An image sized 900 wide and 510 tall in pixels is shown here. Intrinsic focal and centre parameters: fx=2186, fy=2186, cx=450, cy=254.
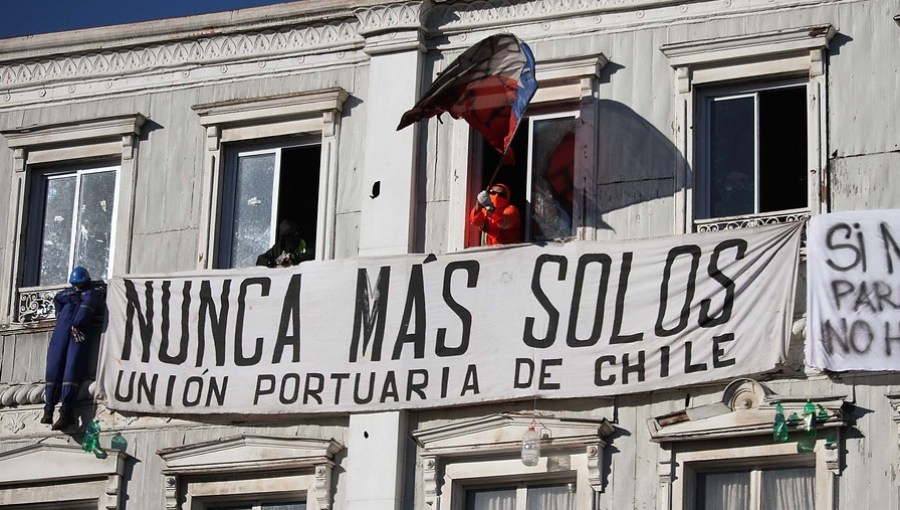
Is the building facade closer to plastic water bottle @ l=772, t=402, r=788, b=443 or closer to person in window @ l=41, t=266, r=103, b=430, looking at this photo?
plastic water bottle @ l=772, t=402, r=788, b=443

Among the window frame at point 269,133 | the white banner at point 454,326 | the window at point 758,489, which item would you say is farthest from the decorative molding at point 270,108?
the window at point 758,489

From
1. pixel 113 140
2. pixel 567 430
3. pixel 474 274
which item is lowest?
pixel 567 430

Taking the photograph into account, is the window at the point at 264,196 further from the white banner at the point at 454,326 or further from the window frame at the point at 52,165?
the window frame at the point at 52,165

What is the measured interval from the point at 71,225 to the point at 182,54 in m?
2.42

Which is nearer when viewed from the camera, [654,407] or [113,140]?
[654,407]

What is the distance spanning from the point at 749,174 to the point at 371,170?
14.0 feet

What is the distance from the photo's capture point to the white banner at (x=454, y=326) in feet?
72.1

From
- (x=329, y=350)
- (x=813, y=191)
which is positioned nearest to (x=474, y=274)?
(x=329, y=350)

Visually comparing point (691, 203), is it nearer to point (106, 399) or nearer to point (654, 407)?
point (654, 407)

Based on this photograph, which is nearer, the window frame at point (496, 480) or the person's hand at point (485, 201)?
the window frame at point (496, 480)

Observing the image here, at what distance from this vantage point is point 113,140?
2588cm

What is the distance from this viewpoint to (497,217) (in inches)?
920

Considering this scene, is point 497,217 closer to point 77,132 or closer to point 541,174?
point 541,174

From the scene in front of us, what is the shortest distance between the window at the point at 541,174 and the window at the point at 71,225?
4.68 metres
